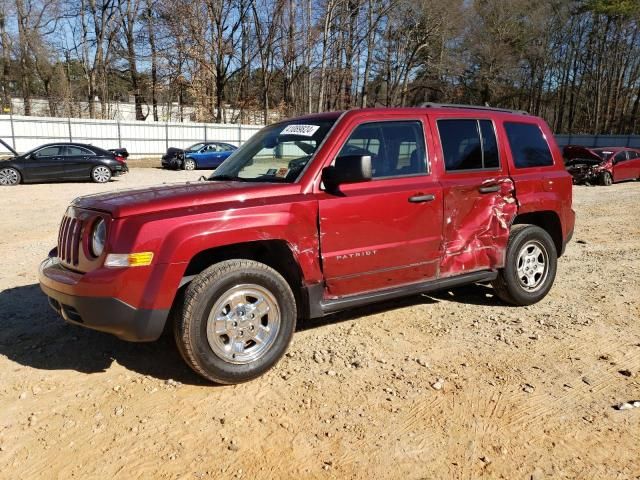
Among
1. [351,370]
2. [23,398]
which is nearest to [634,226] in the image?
[351,370]

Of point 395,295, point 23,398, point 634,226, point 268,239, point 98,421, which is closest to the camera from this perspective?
point 98,421

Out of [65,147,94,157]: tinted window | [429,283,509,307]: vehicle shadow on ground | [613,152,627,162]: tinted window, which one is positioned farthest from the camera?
[613,152,627,162]: tinted window

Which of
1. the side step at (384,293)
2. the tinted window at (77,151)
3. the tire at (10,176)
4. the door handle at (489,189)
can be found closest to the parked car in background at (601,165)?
the door handle at (489,189)

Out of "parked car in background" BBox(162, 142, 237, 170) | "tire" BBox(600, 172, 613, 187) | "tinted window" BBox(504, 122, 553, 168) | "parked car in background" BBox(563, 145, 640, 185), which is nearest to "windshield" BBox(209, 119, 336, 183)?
"tinted window" BBox(504, 122, 553, 168)

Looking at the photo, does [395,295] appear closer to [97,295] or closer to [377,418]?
[377,418]

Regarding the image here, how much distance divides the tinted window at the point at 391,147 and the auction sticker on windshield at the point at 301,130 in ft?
1.10

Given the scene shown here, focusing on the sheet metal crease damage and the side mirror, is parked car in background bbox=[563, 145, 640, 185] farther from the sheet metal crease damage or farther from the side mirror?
the side mirror

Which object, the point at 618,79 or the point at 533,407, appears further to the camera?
A: the point at 618,79

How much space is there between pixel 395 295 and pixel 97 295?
223 cm

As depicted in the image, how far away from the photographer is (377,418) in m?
3.26

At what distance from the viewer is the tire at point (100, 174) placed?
19.1m

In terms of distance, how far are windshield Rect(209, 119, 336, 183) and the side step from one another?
95 cm

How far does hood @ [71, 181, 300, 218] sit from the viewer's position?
3.45 metres

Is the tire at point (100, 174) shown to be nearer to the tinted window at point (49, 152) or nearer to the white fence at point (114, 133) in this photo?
the tinted window at point (49, 152)
